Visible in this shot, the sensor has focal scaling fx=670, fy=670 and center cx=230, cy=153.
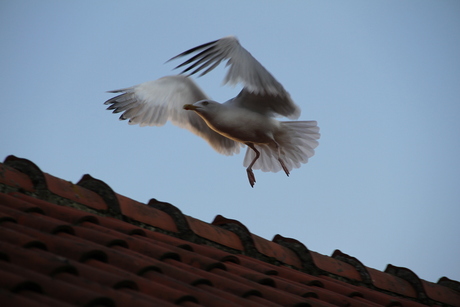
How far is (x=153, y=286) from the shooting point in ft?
7.70

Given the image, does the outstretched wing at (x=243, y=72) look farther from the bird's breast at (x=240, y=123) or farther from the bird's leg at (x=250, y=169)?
the bird's leg at (x=250, y=169)

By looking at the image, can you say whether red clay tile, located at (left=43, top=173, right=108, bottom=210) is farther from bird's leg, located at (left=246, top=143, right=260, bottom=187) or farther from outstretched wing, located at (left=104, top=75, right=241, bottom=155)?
bird's leg, located at (left=246, top=143, right=260, bottom=187)

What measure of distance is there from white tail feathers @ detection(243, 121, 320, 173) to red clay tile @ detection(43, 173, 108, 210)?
3207 mm

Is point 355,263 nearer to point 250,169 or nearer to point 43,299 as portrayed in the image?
point 250,169

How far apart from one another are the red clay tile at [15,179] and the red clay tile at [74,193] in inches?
4.0

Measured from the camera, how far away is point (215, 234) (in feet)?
13.0

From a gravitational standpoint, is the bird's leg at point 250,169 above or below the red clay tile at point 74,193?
above

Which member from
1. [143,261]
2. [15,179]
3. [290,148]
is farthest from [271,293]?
[290,148]

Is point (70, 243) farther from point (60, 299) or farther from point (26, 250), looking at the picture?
point (60, 299)

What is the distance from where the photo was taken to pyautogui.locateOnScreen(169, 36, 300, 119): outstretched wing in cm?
555

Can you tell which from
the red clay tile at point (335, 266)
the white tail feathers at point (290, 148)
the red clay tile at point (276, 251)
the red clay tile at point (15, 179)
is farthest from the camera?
the white tail feathers at point (290, 148)

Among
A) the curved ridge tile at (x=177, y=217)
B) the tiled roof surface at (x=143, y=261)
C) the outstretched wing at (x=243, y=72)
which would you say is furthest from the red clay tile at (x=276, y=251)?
the outstretched wing at (x=243, y=72)

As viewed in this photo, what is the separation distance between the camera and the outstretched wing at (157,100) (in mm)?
6434

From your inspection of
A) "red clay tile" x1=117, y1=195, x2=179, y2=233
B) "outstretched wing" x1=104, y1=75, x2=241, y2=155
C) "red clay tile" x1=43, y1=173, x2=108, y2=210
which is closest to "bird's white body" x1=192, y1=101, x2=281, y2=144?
"outstretched wing" x1=104, y1=75, x2=241, y2=155
